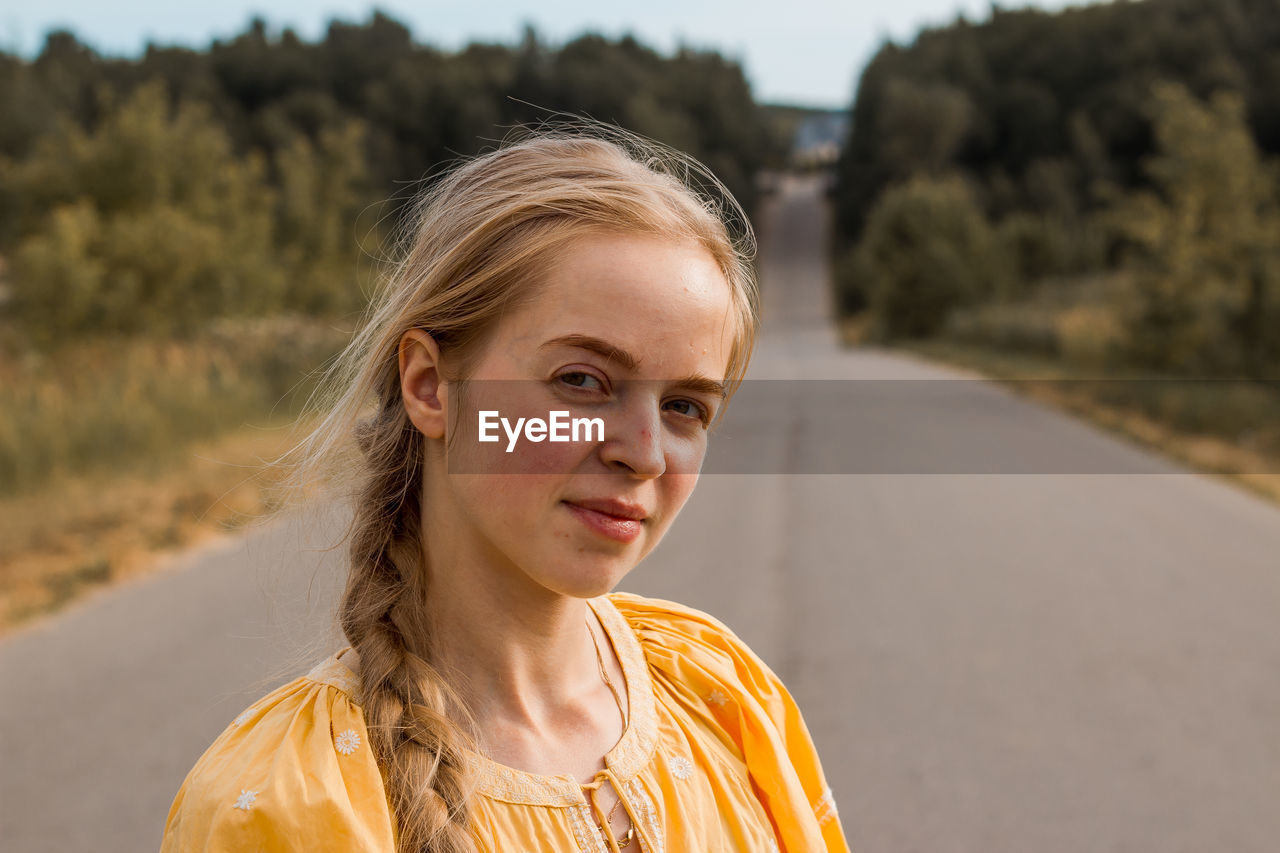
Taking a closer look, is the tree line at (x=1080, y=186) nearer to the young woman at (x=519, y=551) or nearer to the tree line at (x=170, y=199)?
the tree line at (x=170, y=199)

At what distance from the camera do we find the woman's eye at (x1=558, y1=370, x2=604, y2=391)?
1160mm

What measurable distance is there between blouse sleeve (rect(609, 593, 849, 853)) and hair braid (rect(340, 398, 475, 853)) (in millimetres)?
351

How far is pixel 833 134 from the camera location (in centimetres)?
15688

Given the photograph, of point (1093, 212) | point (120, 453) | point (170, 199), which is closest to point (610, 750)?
point (120, 453)

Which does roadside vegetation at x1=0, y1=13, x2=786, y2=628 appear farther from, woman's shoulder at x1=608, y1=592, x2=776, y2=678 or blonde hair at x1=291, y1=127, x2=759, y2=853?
woman's shoulder at x1=608, y1=592, x2=776, y2=678

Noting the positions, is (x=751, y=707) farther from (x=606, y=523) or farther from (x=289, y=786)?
(x=289, y=786)

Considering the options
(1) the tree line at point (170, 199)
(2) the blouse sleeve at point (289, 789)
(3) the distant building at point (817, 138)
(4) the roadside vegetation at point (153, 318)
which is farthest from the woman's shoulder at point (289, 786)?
(3) the distant building at point (817, 138)

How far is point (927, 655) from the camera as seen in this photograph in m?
5.81

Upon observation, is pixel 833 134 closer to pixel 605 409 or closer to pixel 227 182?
pixel 227 182

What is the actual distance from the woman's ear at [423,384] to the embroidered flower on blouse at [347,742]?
0.32 metres

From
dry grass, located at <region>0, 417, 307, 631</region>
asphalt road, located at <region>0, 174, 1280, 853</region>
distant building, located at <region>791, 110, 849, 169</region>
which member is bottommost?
asphalt road, located at <region>0, 174, 1280, 853</region>

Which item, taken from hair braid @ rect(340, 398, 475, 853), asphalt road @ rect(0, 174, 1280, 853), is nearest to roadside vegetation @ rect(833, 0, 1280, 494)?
asphalt road @ rect(0, 174, 1280, 853)

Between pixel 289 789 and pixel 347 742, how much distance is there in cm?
8

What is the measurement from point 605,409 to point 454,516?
0.23 meters
